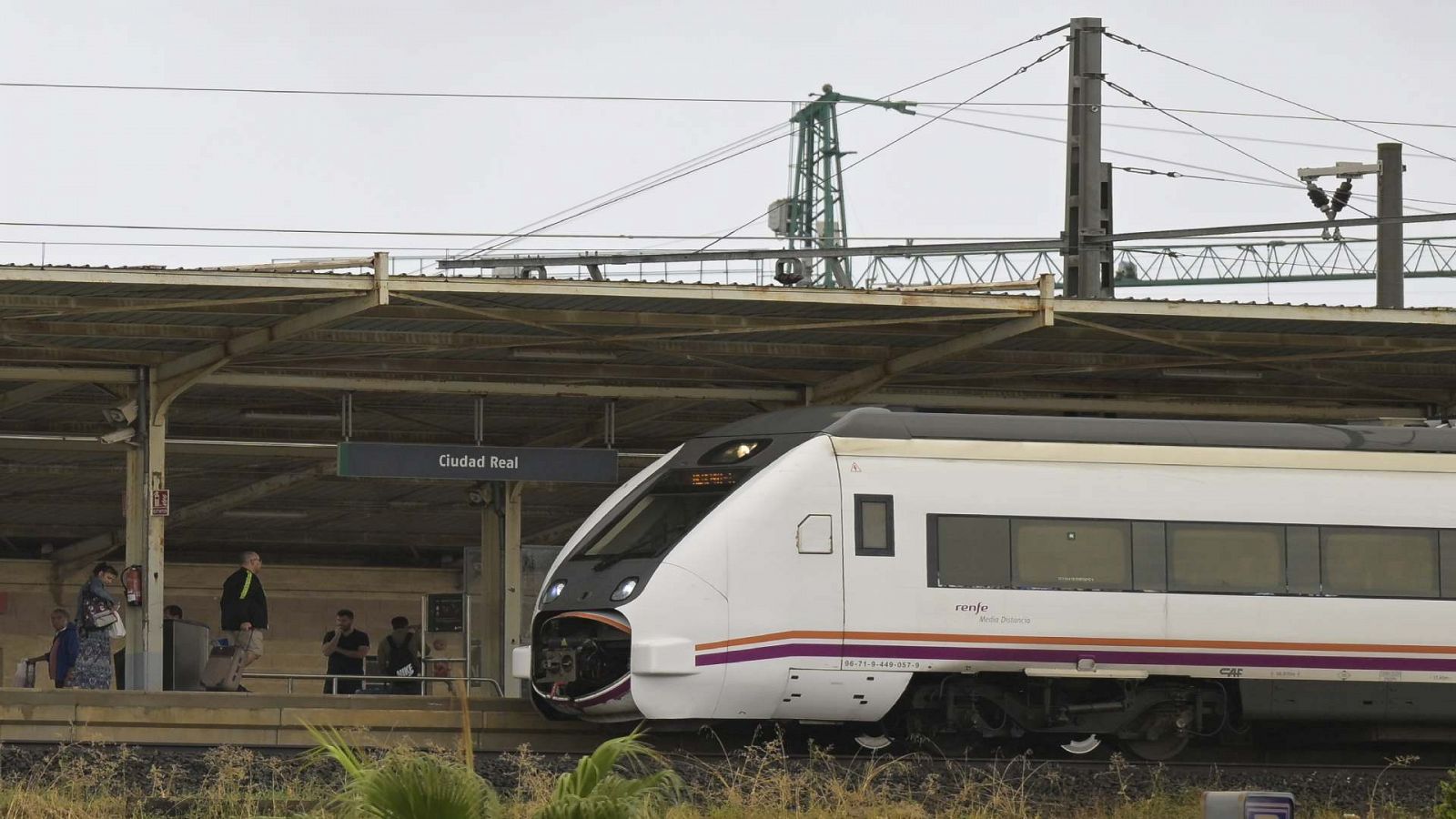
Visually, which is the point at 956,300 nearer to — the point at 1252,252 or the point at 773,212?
the point at 773,212

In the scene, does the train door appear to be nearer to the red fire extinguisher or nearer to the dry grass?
the dry grass

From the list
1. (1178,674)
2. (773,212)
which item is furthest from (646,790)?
(773,212)

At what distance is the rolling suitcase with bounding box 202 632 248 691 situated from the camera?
64.9 feet

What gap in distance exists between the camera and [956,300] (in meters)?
19.9

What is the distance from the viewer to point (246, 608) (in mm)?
19172

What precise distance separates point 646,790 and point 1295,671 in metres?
8.70

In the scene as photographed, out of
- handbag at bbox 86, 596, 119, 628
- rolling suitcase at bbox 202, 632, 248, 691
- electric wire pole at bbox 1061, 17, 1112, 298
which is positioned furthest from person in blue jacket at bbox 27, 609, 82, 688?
electric wire pole at bbox 1061, 17, 1112, 298

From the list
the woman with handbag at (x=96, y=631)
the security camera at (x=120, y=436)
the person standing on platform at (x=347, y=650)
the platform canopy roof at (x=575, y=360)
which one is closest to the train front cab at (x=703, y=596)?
the platform canopy roof at (x=575, y=360)

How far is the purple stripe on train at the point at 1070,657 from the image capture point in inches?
616

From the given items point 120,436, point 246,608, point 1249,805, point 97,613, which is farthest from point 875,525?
point 120,436

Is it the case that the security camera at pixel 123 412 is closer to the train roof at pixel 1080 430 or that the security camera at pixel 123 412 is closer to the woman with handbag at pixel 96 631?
the woman with handbag at pixel 96 631

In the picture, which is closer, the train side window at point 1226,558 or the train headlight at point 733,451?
the train headlight at point 733,451

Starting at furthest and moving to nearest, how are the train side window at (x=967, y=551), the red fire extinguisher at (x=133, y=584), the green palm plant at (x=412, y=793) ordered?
the red fire extinguisher at (x=133, y=584) < the train side window at (x=967, y=551) < the green palm plant at (x=412, y=793)

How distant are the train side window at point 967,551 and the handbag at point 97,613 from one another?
304 inches
